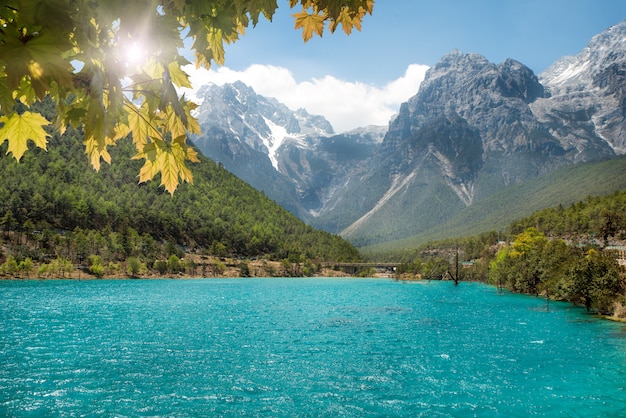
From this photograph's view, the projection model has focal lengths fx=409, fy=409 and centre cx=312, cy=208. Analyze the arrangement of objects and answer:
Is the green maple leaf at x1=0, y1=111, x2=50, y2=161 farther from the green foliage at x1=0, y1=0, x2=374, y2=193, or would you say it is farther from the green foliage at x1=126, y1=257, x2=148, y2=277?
the green foliage at x1=126, y1=257, x2=148, y2=277

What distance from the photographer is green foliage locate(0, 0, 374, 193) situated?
1.33 metres

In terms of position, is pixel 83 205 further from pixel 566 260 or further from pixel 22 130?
pixel 22 130

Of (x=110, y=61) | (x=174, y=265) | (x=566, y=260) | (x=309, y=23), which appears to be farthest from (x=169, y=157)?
(x=174, y=265)

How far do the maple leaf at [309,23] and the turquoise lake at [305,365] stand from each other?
19.8m

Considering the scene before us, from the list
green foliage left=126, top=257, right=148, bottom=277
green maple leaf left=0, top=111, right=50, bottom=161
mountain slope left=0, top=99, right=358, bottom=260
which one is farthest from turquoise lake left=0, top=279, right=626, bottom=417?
mountain slope left=0, top=99, right=358, bottom=260

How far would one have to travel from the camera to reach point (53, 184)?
159 metres

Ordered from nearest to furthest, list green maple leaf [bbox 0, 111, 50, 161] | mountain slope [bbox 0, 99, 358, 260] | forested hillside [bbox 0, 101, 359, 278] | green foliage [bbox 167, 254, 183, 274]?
green maple leaf [bbox 0, 111, 50, 161]
forested hillside [bbox 0, 101, 359, 278]
mountain slope [bbox 0, 99, 358, 260]
green foliage [bbox 167, 254, 183, 274]

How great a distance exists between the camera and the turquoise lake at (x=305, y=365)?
2056cm

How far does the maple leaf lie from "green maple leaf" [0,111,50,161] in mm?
1656

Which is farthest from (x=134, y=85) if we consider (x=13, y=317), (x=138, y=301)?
(x=138, y=301)

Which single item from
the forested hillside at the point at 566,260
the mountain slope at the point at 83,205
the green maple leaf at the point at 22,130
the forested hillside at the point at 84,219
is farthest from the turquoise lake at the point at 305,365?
the mountain slope at the point at 83,205

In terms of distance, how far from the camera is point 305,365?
28.5m

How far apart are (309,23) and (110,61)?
1.51 metres

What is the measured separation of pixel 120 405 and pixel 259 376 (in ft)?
27.2
